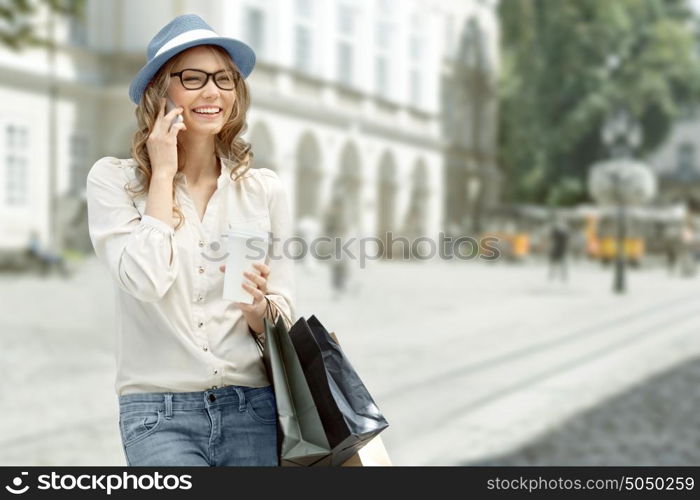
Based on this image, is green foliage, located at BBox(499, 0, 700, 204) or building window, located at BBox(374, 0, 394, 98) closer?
building window, located at BBox(374, 0, 394, 98)

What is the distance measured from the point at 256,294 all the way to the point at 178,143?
9.7 inches

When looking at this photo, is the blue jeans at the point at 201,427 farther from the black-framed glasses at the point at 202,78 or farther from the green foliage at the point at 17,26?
the green foliage at the point at 17,26

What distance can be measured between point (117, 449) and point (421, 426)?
5.56 ft

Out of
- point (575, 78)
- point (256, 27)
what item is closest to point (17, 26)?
point (256, 27)

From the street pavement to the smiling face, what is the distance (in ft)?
11.5

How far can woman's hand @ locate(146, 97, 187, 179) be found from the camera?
4.75 ft

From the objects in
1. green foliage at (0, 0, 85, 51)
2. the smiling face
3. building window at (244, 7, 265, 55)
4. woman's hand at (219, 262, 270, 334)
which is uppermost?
building window at (244, 7, 265, 55)

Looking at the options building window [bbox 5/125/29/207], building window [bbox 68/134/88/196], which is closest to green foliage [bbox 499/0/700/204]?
building window [bbox 68/134/88/196]

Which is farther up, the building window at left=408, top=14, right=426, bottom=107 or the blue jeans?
the building window at left=408, top=14, right=426, bottom=107

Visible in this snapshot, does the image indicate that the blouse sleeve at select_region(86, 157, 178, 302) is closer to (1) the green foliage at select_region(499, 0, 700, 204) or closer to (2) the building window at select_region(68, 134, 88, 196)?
(2) the building window at select_region(68, 134, 88, 196)

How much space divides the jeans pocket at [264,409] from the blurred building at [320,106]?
17.1 metres

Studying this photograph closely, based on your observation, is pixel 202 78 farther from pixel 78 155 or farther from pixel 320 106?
pixel 320 106

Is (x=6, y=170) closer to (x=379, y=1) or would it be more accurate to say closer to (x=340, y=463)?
(x=379, y=1)

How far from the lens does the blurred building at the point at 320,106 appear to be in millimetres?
20656
